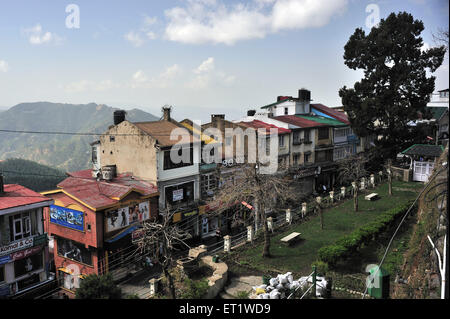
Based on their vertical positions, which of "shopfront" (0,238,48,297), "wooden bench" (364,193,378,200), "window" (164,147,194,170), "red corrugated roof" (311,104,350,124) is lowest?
"shopfront" (0,238,48,297)

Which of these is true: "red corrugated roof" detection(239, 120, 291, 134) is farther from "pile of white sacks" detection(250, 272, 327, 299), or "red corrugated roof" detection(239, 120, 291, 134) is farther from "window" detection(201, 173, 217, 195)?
"pile of white sacks" detection(250, 272, 327, 299)

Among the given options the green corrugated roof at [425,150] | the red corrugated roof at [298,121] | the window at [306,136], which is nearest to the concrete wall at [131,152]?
the red corrugated roof at [298,121]

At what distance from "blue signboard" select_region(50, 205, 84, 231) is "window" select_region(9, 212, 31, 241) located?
9.64ft

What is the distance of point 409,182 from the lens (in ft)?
132

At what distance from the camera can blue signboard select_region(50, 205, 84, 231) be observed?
24.0 metres

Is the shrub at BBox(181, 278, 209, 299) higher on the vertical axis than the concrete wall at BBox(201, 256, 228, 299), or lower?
higher

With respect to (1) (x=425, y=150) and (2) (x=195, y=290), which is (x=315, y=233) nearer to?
(2) (x=195, y=290)

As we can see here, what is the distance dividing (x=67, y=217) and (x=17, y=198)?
12.9 ft

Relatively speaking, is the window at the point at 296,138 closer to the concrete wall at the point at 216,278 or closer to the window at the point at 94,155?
the window at the point at 94,155

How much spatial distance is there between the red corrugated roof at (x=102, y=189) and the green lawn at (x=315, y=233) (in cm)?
872

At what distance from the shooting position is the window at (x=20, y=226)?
21031 millimetres

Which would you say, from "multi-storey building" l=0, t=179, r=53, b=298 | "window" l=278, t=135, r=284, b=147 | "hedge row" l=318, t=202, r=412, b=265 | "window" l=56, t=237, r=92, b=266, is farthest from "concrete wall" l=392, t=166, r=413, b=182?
"multi-storey building" l=0, t=179, r=53, b=298
